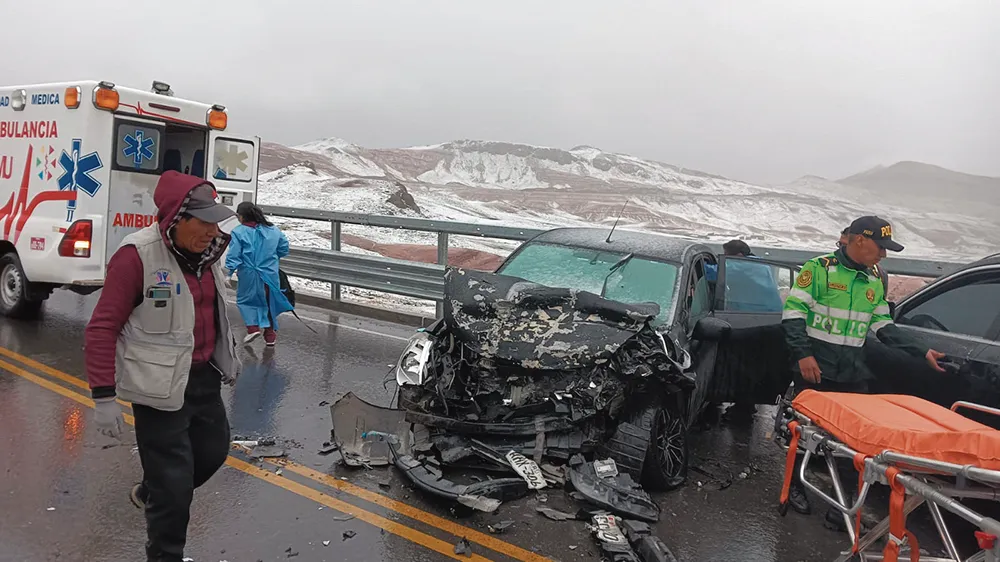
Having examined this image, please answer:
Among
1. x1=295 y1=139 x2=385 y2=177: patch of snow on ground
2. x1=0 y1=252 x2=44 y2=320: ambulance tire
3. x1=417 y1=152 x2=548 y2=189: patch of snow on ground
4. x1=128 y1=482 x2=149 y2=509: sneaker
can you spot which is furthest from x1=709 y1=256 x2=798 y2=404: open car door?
x1=417 y1=152 x2=548 y2=189: patch of snow on ground

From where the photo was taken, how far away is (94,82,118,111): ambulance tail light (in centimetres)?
729

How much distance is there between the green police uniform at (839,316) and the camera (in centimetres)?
475

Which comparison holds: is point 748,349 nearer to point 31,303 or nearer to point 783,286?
point 783,286

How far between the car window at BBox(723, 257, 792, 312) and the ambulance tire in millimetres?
7527

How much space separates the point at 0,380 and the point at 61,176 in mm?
2656

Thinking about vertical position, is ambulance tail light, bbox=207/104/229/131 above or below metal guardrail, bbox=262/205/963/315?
above

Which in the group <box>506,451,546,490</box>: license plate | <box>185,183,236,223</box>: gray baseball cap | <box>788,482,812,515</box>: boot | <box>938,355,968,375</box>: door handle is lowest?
<box>788,482,812,515</box>: boot

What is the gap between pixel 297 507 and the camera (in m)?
3.97

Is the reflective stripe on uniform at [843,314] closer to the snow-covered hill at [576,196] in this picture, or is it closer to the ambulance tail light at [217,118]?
the ambulance tail light at [217,118]

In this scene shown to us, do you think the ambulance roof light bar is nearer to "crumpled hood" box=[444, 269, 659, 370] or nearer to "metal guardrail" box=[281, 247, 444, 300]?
"metal guardrail" box=[281, 247, 444, 300]

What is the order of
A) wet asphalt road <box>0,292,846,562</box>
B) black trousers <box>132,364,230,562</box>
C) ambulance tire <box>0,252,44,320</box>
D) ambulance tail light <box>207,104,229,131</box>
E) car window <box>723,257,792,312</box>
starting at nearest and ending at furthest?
black trousers <box>132,364,230,562</box>, wet asphalt road <box>0,292,846,562</box>, car window <box>723,257,792,312</box>, ambulance tire <box>0,252,44,320</box>, ambulance tail light <box>207,104,229,131</box>

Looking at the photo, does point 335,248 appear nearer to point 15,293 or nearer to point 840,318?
point 15,293

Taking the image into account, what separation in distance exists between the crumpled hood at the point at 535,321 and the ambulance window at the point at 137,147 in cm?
490

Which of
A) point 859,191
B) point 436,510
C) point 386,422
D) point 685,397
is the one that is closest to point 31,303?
point 386,422
